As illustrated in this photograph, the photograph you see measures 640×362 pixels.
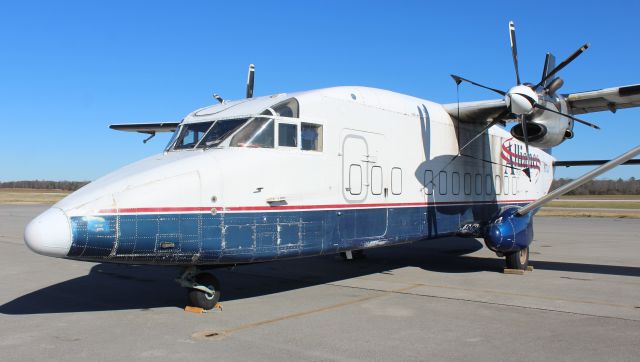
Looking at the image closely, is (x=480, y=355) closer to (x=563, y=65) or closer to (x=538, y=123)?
(x=538, y=123)

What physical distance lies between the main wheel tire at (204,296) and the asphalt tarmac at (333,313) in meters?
0.18

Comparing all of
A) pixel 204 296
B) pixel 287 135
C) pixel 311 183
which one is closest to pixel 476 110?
pixel 311 183

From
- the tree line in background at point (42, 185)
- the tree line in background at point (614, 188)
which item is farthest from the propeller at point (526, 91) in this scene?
the tree line in background at point (42, 185)

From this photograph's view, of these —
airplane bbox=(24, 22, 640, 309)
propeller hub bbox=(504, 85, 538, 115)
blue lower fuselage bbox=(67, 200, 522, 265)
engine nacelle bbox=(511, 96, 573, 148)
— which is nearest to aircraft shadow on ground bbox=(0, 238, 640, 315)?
airplane bbox=(24, 22, 640, 309)

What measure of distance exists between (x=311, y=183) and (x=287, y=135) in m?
0.85

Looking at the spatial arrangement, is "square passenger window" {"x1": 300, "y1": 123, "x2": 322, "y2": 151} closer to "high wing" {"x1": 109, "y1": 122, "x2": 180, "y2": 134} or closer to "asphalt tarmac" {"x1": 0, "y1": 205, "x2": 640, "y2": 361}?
"asphalt tarmac" {"x1": 0, "y1": 205, "x2": 640, "y2": 361}

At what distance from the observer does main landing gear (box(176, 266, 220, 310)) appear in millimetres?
7895

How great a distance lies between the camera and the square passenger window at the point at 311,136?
8555 mm

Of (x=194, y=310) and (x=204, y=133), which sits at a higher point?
(x=204, y=133)

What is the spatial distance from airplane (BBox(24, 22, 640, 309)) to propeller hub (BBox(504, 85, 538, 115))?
21mm

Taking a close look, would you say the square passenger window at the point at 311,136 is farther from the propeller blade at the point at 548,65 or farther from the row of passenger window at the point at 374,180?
the propeller blade at the point at 548,65

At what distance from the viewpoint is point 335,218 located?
8.87 m

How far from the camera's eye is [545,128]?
36.8 ft

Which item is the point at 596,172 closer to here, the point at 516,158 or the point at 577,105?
the point at 577,105
